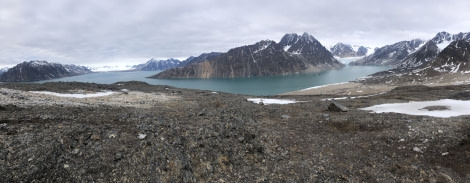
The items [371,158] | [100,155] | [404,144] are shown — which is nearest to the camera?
[100,155]

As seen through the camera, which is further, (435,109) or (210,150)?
(435,109)

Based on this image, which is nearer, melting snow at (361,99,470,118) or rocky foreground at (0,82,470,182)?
A: rocky foreground at (0,82,470,182)

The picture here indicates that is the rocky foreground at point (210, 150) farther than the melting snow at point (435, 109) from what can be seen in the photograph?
No

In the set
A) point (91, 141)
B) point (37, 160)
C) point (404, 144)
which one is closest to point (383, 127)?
point (404, 144)

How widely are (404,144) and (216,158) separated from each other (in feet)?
35.1

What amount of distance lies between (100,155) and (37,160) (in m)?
2.15

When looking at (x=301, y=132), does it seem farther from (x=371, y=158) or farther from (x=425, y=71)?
(x=425, y=71)

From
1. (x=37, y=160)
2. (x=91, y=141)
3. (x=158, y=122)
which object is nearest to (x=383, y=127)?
(x=158, y=122)

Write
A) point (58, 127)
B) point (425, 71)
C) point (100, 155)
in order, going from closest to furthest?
1. point (100, 155)
2. point (58, 127)
3. point (425, 71)

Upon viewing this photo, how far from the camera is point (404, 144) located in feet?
50.4

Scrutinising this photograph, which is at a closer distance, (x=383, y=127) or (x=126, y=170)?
(x=126, y=170)

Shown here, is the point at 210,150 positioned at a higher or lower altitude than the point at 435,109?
higher

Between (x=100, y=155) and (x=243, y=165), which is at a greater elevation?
(x=100, y=155)

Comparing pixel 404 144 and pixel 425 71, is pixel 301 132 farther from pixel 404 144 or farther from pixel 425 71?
pixel 425 71
